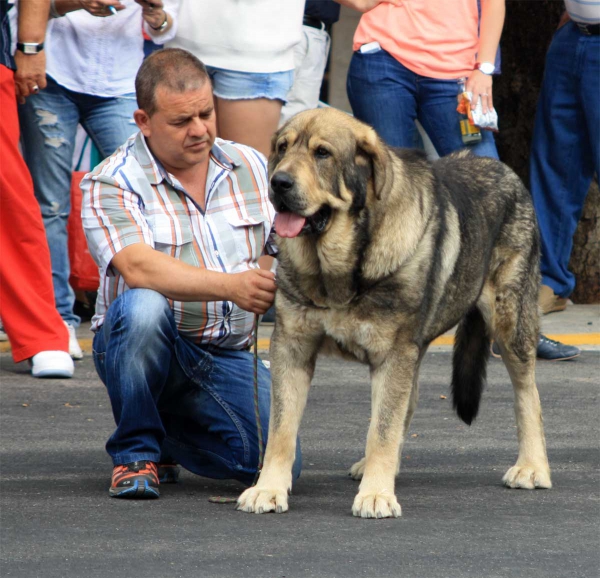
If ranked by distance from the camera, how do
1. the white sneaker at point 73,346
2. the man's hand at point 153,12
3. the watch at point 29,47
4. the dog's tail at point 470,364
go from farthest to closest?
the white sneaker at point 73,346 → the man's hand at point 153,12 → the watch at point 29,47 → the dog's tail at point 470,364

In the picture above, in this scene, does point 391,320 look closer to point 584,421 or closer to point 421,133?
point 584,421

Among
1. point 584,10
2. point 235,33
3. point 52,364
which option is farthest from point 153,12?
point 584,10

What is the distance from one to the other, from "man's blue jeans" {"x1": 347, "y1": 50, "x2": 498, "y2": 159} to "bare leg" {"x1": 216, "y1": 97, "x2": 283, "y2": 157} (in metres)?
0.49

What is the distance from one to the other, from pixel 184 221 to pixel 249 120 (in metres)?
2.06

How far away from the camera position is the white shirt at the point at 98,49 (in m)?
6.37

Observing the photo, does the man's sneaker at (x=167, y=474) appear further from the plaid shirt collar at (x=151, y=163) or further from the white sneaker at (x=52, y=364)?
the white sneaker at (x=52, y=364)

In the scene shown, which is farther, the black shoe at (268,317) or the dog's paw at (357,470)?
the black shoe at (268,317)

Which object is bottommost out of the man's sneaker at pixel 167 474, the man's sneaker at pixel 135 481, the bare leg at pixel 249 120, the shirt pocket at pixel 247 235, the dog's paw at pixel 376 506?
the man's sneaker at pixel 167 474

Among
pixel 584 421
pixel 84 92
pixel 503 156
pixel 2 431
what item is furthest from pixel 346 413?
pixel 503 156

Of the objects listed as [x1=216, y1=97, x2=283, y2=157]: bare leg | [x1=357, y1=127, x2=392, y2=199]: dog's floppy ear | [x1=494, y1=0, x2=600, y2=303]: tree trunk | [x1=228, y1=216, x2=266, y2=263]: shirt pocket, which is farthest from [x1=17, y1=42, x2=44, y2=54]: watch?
[x1=494, y1=0, x2=600, y2=303]: tree trunk

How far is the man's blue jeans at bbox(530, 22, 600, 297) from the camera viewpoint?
23.6 feet

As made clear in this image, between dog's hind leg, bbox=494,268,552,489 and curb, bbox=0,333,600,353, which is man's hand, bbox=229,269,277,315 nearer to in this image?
dog's hind leg, bbox=494,268,552,489

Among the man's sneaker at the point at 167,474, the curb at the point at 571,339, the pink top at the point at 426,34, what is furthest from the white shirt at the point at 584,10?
the man's sneaker at the point at 167,474

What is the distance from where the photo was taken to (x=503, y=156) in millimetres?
9141
